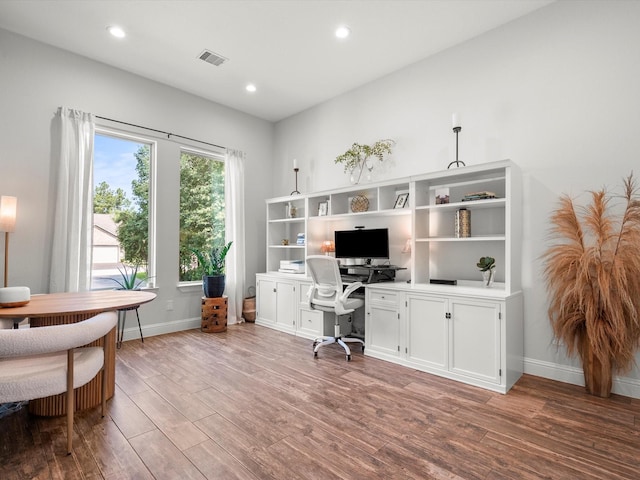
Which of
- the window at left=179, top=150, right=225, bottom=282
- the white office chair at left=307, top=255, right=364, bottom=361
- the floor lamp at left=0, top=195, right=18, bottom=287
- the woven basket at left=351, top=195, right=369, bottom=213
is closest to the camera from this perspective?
the floor lamp at left=0, top=195, right=18, bottom=287

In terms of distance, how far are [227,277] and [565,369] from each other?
411 centimetres

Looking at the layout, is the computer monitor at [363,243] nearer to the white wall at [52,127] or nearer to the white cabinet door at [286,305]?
the white cabinet door at [286,305]

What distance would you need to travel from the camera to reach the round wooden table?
2094 millimetres

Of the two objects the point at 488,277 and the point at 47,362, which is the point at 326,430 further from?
the point at 488,277

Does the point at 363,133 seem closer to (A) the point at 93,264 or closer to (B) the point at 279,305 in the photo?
(B) the point at 279,305

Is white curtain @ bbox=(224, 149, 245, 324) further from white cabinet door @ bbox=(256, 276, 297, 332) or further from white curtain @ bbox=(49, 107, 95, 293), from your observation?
white curtain @ bbox=(49, 107, 95, 293)

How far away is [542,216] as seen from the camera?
3.01 m

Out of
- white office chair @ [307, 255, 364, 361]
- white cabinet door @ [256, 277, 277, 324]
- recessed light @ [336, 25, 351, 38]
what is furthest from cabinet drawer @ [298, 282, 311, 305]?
recessed light @ [336, 25, 351, 38]

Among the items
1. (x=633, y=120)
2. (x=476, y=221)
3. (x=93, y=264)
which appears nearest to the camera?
(x=633, y=120)

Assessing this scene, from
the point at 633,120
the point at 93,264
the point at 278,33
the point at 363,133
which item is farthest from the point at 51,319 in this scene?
the point at 633,120

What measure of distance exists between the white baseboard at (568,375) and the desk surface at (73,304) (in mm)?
3385

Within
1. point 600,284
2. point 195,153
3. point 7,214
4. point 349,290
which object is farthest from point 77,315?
point 600,284

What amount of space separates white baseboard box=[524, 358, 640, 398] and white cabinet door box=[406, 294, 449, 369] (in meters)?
0.82

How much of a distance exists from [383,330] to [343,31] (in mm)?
3104
